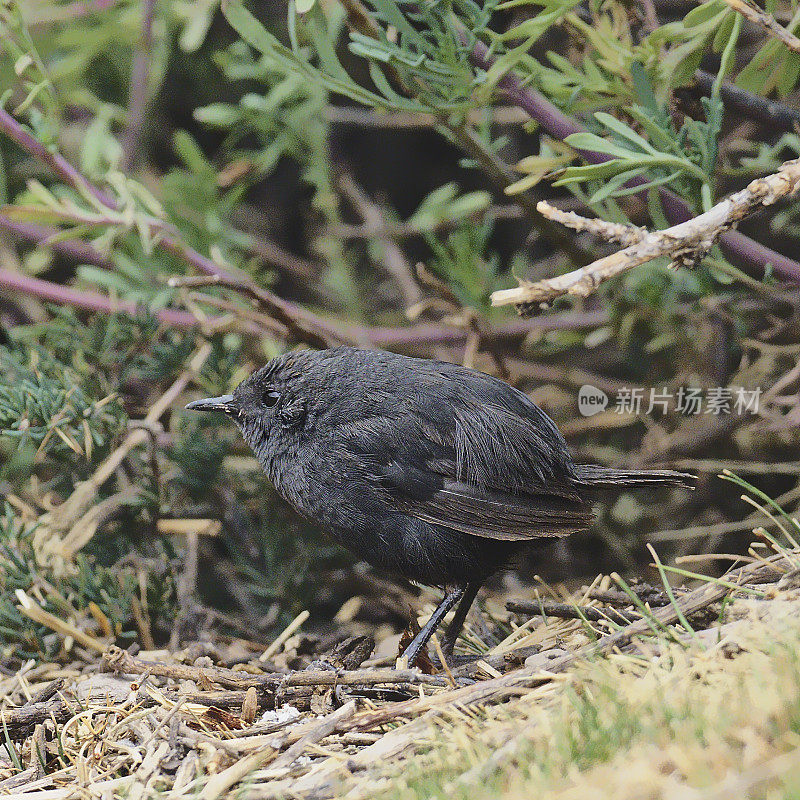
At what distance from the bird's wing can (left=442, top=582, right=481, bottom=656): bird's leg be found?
314 millimetres

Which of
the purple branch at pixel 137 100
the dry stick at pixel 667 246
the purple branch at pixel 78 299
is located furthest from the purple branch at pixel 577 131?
the purple branch at pixel 137 100

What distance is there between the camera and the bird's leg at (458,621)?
105 inches

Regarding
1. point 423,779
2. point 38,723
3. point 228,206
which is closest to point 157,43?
point 228,206

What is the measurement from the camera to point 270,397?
2850 millimetres

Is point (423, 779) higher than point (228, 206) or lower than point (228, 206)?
lower

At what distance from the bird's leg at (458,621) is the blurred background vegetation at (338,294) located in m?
0.92

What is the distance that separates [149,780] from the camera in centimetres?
191

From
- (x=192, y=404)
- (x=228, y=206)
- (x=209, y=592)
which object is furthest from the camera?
(x=228, y=206)

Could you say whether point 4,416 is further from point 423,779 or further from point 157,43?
point 157,43

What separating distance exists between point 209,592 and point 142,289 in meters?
1.32

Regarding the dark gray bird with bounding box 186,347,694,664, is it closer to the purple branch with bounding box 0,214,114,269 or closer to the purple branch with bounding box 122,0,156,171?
the purple branch with bounding box 0,214,114,269

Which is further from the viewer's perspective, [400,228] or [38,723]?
[400,228]

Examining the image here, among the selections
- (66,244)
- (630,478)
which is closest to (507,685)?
(630,478)

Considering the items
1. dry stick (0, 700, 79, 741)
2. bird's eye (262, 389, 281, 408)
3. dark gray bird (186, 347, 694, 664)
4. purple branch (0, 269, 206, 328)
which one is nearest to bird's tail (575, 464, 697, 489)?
dark gray bird (186, 347, 694, 664)
